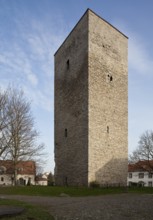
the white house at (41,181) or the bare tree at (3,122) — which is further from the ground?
the bare tree at (3,122)

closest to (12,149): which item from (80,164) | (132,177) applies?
(80,164)

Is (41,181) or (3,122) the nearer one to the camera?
(3,122)

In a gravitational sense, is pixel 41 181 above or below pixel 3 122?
below

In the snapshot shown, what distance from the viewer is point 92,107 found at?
2567cm

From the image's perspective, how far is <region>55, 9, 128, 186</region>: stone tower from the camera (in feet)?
83.2

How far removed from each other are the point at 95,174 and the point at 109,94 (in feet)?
25.1

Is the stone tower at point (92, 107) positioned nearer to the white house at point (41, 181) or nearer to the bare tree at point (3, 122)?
the bare tree at point (3, 122)

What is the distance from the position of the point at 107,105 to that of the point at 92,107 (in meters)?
2.11

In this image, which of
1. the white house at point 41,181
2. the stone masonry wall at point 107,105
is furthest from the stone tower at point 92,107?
the white house at point 41,181

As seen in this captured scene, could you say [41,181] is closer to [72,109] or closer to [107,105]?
[72,109]

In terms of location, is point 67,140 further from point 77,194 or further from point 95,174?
point 77,194

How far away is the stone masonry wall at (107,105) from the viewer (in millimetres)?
25484

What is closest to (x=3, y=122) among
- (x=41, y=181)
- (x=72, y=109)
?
(x=72, y=109)

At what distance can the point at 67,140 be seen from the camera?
1096 inches
